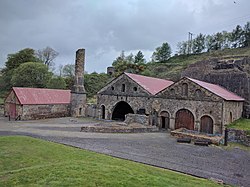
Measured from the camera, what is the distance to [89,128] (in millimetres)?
A: 20359

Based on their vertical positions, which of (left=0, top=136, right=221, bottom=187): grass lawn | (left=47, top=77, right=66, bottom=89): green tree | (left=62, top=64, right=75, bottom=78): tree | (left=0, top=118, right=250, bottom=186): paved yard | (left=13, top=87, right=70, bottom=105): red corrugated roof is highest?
(left=62, top=64, right=75, bottom=78): tree

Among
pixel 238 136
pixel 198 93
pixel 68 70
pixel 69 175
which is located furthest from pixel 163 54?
pixel 69 175

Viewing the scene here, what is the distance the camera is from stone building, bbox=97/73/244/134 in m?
20.9

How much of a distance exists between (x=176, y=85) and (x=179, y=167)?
13.2 meters

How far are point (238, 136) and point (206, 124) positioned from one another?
3.36 meters

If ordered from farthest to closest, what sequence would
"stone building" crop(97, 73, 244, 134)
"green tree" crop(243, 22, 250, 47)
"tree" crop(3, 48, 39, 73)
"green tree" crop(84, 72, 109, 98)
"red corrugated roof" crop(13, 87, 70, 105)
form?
"green tree" crop(243, 22, 250, 47) → "green tree" crop(84, 72, 109, 98) → "tree" crop(3, 48, 39, 73) → "red corrugated roof" crop(13, 87, 70, 105) → "stone building" crop(97, 73, 244, 134)

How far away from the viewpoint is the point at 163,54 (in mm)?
75625

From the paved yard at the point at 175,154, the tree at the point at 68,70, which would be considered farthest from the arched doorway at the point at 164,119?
the tree at the point at 68,70

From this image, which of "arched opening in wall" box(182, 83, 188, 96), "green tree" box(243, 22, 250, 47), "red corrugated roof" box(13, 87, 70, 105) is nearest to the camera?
"arched opening in wall" box(182, 83, 188, 96)

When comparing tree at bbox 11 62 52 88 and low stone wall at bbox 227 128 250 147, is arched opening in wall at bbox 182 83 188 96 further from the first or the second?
tree at bbox 11 62 52 88

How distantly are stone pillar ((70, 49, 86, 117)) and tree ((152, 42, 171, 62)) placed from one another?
4655cm

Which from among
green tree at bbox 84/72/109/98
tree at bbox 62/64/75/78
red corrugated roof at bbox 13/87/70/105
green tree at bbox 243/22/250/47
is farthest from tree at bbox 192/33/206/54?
red corrugated roof at bbox 13/87/70/105

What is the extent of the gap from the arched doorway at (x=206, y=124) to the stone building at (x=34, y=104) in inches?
741

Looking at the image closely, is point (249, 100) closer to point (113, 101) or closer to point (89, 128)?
point (113, 101)
